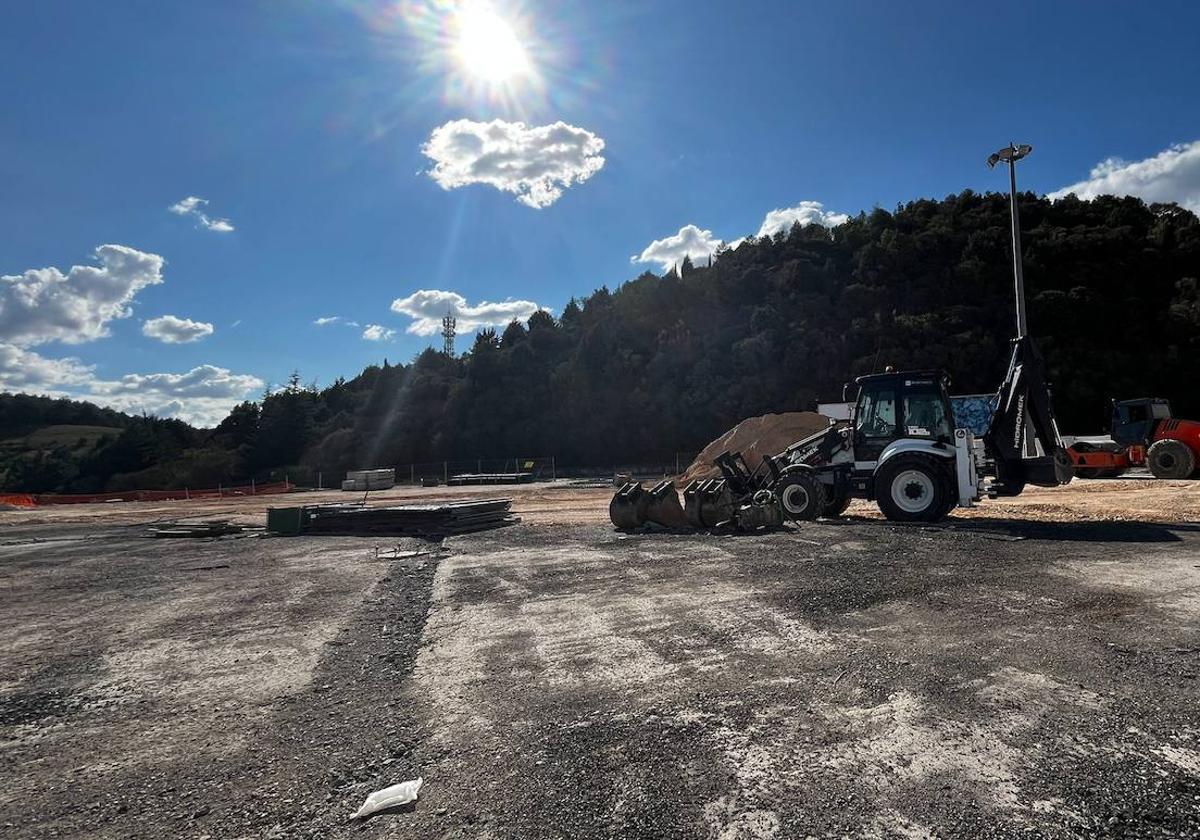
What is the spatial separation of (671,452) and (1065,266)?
104 feet

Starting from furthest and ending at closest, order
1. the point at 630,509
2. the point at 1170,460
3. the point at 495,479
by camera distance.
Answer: the point at 495,479
the point at 1170,460
the point at 630,509

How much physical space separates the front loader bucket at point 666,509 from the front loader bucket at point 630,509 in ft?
0.40

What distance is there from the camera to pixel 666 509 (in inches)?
532

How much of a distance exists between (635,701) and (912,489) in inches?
383

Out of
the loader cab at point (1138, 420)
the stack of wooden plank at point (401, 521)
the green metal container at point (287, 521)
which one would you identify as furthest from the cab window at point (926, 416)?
the loader cab at point (1138, 420)

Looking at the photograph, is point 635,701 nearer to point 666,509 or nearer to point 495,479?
point 666,509

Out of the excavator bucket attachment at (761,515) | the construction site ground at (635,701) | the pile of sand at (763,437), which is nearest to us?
the construction site ground at (635,701)

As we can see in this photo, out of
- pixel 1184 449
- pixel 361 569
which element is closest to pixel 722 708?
pixel 361 569

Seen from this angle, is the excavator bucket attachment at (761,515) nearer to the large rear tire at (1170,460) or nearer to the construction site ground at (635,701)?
the construction site ground at (635,701)

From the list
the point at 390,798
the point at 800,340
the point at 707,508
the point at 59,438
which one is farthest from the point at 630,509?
the point at 59,438

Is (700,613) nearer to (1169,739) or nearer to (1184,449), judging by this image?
(1169,739)

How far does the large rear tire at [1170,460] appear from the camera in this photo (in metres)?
20.9

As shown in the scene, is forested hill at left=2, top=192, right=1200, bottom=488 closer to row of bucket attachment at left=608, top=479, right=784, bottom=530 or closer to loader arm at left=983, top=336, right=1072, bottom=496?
loader arm at left=983, top=336, right=1072, bottom=496

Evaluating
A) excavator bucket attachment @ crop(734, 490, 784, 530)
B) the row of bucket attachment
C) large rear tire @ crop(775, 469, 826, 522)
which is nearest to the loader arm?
large rear tire @ crop(775, 469, 826, 522)
